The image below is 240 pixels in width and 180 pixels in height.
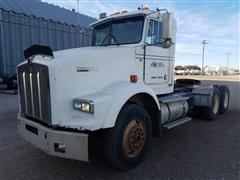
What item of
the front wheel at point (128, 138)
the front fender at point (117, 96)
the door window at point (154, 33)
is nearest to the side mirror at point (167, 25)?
the door window at point (154, 33)

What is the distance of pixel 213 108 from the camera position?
24.9 feet

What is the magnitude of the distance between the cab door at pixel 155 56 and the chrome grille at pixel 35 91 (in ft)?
6.77

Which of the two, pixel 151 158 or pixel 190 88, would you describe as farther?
pixel 190 88

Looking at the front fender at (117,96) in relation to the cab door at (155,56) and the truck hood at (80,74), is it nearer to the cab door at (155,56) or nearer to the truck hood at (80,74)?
the truck hood at (80,74)

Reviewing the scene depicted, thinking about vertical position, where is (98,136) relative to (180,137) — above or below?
above

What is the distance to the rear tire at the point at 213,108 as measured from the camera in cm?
726

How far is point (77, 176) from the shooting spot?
353 centimetres

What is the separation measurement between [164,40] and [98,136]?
2.25 m

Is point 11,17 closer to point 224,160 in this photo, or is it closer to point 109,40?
point 109,40

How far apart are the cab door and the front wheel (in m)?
1.03

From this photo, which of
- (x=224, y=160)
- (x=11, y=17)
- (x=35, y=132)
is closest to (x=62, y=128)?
(x=35, y=132)

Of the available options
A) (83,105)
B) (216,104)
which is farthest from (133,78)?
(216,104)

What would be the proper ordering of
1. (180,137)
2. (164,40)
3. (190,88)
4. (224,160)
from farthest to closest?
(190,88), (180,137), (164,40), (224,160)

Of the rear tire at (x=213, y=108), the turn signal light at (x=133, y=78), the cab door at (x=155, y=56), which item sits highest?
the cab door at (x=155, y=56)
